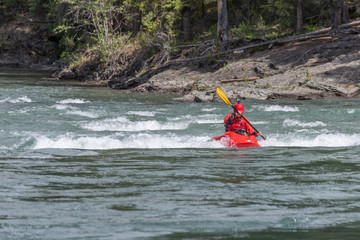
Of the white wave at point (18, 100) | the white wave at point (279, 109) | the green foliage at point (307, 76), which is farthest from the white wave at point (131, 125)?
the green foliage at point (307, 76)

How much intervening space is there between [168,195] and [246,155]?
11.2ft

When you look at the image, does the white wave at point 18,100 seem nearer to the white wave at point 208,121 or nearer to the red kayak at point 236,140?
the white wave at point 208,121

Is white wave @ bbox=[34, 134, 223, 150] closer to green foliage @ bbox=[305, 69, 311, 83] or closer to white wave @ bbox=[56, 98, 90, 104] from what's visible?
white wave @ bbox=[56, 98, 90, 104]

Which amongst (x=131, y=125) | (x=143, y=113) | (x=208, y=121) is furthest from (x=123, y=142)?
(x=143, y=113)

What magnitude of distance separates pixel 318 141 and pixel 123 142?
384cm

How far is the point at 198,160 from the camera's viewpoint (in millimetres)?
9023

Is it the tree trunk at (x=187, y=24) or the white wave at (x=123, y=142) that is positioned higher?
the tree trunk at (x=187, y=24)

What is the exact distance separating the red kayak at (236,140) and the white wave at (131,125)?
2780mm

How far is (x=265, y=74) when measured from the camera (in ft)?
71.8

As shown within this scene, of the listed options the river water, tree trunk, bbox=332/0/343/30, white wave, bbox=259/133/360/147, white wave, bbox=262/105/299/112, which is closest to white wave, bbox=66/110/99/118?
the river water

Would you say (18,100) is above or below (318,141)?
below

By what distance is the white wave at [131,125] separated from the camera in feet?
43.5

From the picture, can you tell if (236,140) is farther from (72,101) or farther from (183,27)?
(183,27)

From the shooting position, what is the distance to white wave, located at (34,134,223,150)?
10.6 m
